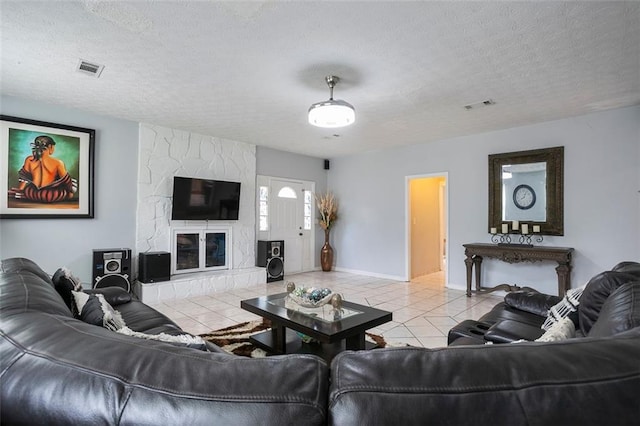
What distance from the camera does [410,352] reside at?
69 centimetres

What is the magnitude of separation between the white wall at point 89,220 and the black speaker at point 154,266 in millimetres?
376

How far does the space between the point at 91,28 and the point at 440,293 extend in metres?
5.16

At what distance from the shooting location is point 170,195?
196 inches

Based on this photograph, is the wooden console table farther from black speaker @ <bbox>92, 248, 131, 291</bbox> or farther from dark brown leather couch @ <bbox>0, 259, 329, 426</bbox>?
black speaker @ <bbox>92, 248, 131, 291</bbox>

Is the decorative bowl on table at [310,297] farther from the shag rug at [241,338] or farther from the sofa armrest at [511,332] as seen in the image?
the sofa armrest at [511,332]

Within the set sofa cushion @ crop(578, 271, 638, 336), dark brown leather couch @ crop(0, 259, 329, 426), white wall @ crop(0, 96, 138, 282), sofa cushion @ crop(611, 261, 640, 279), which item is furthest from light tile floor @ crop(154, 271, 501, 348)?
dark brown leather couch @ crop(0, 259, 329, 426)

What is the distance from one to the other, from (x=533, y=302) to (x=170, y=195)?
4827 millimetres

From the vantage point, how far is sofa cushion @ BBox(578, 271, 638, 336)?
171 cm

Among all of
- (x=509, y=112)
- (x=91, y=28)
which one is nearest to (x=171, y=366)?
(x=91, y=28)

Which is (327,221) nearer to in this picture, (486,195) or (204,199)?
(204,199)

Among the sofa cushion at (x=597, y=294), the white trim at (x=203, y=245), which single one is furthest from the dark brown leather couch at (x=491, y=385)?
the white trim at (x=203, y=245)

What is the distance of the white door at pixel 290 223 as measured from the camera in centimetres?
641

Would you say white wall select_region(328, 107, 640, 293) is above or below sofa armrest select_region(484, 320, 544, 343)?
above

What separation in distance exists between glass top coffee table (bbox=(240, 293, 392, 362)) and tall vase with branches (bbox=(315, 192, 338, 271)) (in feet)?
13.0
